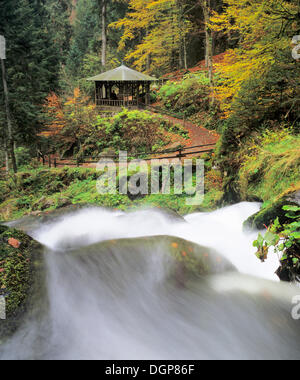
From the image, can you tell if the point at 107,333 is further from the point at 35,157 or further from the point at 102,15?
the point at 102,15

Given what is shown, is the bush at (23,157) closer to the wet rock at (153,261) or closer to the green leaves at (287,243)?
Result: the wet rock at (153,261)

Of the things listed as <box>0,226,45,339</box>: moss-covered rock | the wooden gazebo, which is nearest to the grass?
<box>0,226,45,339</box>: moss-covered rock

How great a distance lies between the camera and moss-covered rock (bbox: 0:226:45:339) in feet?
13.8

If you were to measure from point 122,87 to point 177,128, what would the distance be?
7.53 metres

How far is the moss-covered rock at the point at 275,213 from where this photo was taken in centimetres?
523

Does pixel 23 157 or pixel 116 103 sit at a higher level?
pixel 116 103

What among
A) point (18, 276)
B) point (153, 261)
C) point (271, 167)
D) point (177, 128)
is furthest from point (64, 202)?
point (177, 128)

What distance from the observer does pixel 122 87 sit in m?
22.9

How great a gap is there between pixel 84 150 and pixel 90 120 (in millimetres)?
2801

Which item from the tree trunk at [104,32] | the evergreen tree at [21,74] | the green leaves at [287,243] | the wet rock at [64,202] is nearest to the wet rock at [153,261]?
the green leaves at [287,243]

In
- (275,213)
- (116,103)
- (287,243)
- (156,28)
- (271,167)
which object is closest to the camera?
(287,243)

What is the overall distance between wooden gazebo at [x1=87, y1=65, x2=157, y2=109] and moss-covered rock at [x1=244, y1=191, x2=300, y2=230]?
59.7 feet

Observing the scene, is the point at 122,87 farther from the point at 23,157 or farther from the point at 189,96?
the point at 23,157
